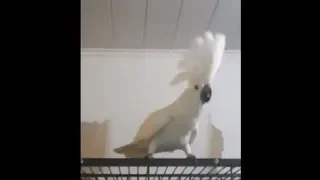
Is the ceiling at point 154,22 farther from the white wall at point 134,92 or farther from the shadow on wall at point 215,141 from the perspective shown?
the shadow on wall at point 215,141

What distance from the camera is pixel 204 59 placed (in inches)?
31.2

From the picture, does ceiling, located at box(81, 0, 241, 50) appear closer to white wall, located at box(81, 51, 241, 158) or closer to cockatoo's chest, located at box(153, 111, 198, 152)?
white wall, located at box(81, 51, 241, 158)

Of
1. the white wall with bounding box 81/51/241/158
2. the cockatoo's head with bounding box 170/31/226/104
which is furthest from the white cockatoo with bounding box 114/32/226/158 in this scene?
the white wall with bounding box 81/51/241/158

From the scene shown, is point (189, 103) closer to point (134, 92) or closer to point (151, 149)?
point (151, 149)

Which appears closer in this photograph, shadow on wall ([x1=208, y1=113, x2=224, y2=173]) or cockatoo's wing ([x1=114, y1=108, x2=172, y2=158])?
cockatoo's wing ([x1=114, y1=108, x2=172, y2=158])

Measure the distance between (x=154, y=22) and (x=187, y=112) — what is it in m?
0.25

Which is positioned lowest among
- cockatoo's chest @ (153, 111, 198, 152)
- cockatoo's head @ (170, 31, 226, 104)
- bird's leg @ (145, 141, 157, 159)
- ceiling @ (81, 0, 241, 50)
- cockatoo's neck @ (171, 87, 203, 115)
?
bird's leg @ (145, 141, 157, 159)

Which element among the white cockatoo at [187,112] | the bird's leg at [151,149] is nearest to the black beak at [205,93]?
the white cockatoo at [187,112]

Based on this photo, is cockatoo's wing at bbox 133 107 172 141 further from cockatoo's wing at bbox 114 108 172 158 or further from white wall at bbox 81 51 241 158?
white wall at bbox 81 51 241 158

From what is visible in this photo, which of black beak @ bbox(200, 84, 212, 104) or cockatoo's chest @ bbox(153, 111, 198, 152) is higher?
black beak @ bbox(200, 84, 212, 104)

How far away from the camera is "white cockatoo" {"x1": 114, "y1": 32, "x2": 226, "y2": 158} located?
2.64ft

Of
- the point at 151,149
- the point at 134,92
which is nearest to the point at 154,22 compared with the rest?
the point at 134,92
